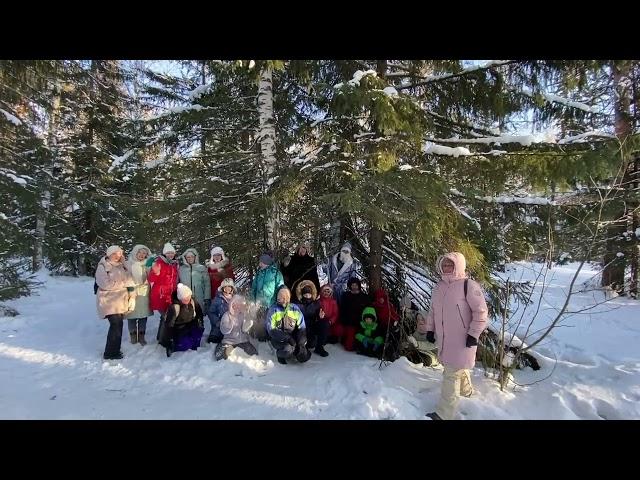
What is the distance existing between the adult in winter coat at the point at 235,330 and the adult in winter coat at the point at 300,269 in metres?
1.21

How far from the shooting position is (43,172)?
13.9m

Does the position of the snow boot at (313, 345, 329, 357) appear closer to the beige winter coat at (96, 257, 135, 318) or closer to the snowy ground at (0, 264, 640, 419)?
the snowy ground at (0, 264, 640, 419)

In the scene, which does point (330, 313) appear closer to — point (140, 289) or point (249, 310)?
point (249, 310)

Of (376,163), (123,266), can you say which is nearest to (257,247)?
(123,266)

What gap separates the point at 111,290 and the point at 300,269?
3.22m

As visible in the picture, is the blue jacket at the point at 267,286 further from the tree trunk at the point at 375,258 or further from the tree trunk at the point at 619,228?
the tree trunk at the point at 619,228

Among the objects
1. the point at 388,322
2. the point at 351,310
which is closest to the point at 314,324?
the point at 351,310

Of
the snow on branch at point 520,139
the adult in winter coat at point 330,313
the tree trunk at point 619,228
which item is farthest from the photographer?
the tree trunk at point 619,228

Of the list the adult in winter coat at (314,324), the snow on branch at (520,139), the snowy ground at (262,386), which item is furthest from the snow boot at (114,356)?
the snow on branch at (520,139)

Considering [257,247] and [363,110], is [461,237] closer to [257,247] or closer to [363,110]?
[363,110]

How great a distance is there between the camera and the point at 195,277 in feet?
23.3

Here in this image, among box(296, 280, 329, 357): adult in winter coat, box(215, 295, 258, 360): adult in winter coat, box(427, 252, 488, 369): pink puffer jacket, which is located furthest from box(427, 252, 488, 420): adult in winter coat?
box(215, 295, 258, 360): adult in winter coat

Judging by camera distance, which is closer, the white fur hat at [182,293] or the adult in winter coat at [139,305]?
the white fur hat at [182,293]

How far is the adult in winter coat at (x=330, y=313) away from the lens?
6464mm
